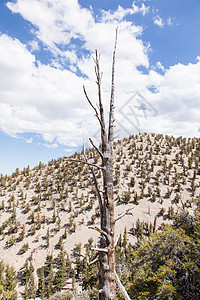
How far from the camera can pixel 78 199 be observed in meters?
18.3

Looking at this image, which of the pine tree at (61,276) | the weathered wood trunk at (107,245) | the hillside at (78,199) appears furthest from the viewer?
the hillside at (78,199)

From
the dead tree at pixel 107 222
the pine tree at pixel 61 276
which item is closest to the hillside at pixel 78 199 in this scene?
the pine tree at pixel 61 276

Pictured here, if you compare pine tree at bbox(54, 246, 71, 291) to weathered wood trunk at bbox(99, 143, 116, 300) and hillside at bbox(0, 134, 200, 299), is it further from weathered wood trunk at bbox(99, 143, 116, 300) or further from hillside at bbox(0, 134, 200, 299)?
weathered wood trunk at bbox(99, 143, 116, 300)

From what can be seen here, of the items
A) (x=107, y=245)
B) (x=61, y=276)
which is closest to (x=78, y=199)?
(x=61, y=276)

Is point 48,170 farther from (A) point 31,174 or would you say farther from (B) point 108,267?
(B) point 108,267

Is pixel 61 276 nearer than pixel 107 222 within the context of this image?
No

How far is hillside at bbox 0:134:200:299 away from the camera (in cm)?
1440

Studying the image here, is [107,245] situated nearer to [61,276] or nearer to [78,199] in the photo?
[61,276]

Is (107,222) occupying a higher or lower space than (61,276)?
higher

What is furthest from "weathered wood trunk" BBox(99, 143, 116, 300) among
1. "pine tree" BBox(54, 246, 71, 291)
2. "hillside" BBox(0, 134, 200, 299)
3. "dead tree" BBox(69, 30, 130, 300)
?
"pine tree" BBox(54, 246, 71, 291)

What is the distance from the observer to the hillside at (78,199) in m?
14.4

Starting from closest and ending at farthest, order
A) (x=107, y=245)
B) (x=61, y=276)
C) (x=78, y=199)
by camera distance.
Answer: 1. (x=107, y=245)
2. (x=61, y=276)
3. (x=78, y=199)

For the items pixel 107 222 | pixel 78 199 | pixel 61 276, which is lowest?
pixel 61 276

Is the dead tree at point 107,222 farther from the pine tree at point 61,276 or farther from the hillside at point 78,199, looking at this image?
the pine tree at point 61,276
